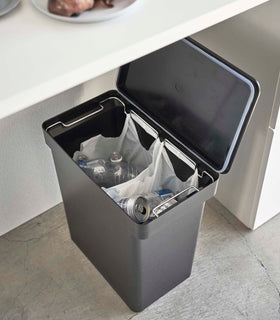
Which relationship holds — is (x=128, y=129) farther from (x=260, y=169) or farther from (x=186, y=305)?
(x=186, y=305)

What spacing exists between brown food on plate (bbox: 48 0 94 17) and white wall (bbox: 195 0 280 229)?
0.42 meters

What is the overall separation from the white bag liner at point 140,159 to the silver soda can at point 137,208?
4cm

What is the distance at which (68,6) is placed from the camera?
2.79 feet

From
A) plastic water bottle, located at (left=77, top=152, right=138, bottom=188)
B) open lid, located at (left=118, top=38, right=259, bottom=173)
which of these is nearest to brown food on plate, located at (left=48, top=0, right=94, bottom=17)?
open lid, located at (left=118, top=38, right=259, bottom=173)

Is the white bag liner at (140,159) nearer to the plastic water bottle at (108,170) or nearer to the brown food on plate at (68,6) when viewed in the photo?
the plastic water bottle at (108,170)

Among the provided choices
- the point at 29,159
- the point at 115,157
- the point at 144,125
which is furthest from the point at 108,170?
the point at 29,159

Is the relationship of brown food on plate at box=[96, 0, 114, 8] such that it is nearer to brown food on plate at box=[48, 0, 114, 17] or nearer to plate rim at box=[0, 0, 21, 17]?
brown food on plate at box=[48, 0, 114, 17]

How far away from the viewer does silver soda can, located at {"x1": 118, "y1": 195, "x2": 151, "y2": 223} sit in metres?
1.06

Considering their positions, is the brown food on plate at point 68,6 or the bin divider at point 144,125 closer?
the brown food on plate at point 68,6

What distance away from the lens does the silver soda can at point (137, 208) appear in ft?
3.49

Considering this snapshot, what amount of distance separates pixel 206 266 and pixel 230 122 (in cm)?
51

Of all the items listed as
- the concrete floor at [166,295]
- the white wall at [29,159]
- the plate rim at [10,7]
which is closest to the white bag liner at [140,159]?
the white wall at [29,159]

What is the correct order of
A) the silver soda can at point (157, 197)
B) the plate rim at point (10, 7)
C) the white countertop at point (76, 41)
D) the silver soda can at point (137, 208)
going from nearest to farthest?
the white countertop at point (76, 41)
the plate rim at point (10, 7)
the silver soda can at point (137, 208)
the silver soda can at point (157, 197)

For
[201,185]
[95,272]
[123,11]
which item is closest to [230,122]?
[201,185]
